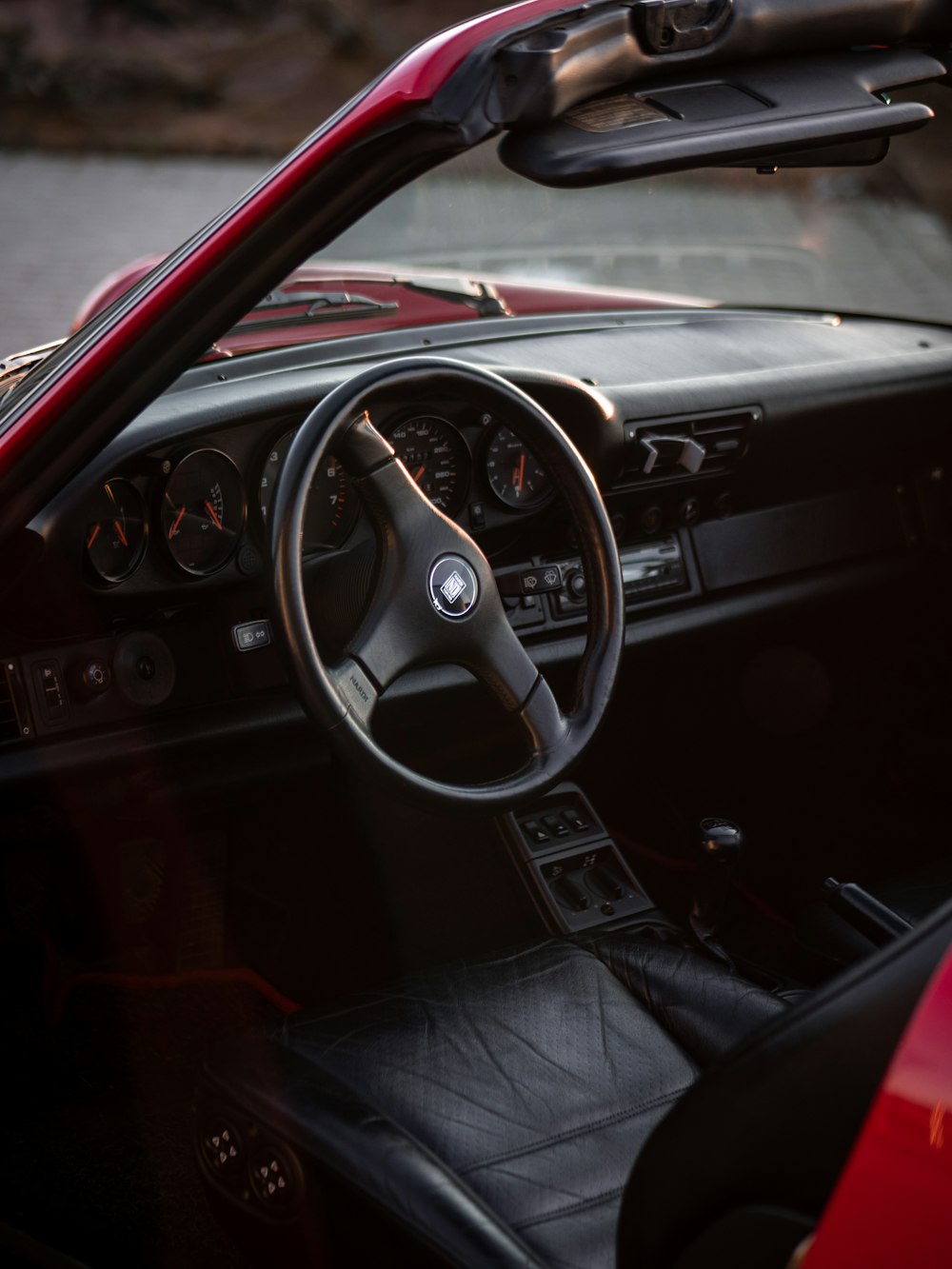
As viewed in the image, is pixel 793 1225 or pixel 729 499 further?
pixel 729 499

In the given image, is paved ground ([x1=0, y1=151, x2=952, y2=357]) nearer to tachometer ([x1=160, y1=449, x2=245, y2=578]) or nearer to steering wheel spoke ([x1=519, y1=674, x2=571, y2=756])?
tachometer ([x1=160, y1=449, x2=245, y2=578])

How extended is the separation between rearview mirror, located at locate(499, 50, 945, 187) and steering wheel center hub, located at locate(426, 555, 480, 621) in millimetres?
705

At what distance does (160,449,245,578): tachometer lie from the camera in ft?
6.93

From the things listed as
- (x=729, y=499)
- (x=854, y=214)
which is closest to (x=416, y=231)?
(x=729, y=499)

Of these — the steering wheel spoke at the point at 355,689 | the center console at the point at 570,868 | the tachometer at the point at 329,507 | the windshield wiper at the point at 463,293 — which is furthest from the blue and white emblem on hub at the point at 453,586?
the windshield wiper at the point at 463,293

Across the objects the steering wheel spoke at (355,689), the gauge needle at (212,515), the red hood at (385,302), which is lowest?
the steering wheel spoke at (355,689)

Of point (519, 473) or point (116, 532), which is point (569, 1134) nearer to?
point (116, 532)

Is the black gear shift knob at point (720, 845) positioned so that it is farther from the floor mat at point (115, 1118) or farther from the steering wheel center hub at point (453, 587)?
the floor mat at point (115, 1118)

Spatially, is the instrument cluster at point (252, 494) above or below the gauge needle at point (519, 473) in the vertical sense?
above

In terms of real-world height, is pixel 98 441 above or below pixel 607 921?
above

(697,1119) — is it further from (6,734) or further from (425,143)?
(6,734)

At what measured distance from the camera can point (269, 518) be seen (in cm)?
165

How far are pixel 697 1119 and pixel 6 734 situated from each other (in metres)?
1.42

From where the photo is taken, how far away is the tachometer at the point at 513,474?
2412 millimetres
